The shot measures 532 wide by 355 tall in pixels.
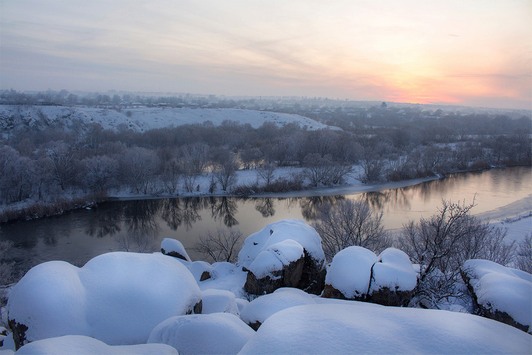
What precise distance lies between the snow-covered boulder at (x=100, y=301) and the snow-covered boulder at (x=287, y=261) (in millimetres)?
3411

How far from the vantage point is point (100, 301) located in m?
6.18

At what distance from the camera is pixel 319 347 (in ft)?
8.64

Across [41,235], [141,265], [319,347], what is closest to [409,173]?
[41,235]

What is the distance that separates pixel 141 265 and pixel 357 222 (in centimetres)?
1133

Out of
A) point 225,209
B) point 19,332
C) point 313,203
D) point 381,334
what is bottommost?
point 225,209

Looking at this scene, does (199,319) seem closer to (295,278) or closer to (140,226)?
(295,278)

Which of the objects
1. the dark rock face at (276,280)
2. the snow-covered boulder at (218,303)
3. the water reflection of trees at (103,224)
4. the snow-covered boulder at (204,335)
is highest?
the snow-covered boulder at (204,335)

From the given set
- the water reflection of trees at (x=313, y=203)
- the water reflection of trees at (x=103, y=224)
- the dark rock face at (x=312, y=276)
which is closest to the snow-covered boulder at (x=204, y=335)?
the dark rock face at (x=312, y=276)

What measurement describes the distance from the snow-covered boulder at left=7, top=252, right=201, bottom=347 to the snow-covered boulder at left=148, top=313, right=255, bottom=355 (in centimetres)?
108

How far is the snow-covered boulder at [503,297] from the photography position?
7055mm

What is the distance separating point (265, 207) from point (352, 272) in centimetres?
1887

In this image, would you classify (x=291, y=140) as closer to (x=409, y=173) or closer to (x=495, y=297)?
(x=409, y=173)

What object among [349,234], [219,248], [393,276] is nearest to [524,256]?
[349,234]

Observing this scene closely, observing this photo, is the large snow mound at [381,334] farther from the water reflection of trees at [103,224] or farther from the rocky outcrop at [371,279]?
the water reflection of trees at [103,224]
